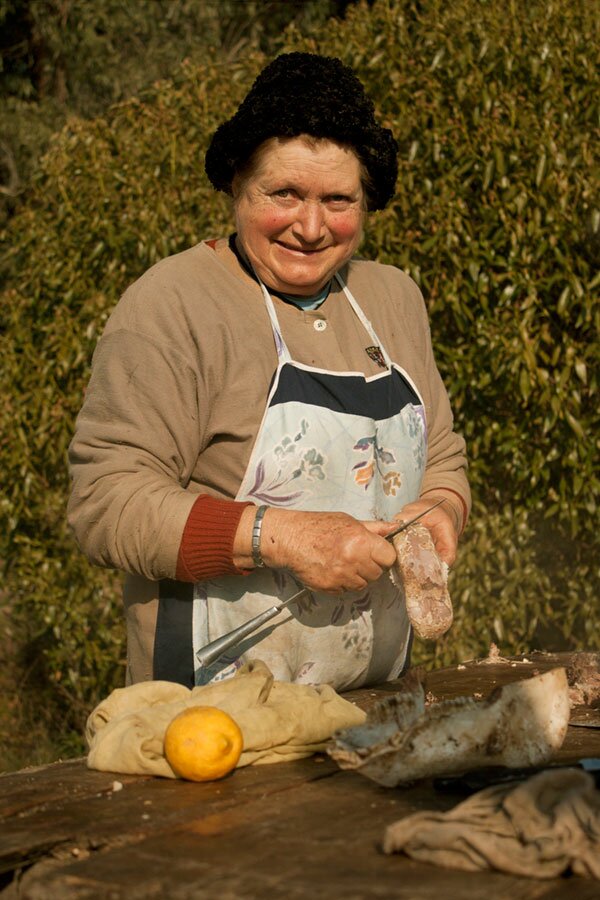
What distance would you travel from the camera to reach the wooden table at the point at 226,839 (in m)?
1.68

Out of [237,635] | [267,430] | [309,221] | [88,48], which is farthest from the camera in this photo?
[88,48]

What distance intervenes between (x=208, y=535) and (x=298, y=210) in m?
0.90

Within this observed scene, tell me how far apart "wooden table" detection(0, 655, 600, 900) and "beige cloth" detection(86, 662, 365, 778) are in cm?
3

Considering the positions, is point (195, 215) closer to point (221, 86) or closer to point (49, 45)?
point (221, 86)

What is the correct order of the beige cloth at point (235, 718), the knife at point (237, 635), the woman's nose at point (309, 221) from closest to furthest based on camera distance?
the beige cloth at point (235, 718)
the knife at point (237, 635)
the woman's nose at point (309, 221)

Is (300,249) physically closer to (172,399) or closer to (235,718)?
(172,399)

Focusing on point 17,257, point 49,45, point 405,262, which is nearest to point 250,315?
point 405,262

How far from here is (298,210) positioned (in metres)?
3.05

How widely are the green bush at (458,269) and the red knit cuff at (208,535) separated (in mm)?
2430

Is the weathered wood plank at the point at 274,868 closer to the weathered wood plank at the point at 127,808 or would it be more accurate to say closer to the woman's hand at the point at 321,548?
the weathered wood plank at the point at 127,808

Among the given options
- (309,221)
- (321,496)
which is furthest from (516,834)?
(309,221)

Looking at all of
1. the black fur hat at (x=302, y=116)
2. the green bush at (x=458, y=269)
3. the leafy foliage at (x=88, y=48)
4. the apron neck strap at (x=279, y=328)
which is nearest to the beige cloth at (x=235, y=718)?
the apron neck strap at (x=279, y=328)

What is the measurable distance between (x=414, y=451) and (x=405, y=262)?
6.99 feet

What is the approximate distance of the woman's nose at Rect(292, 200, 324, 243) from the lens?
3.05 metres
